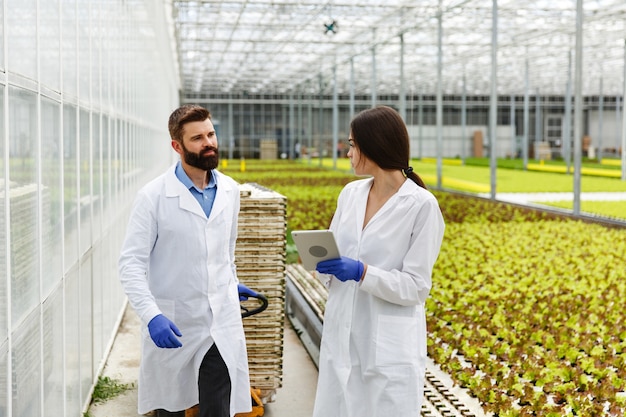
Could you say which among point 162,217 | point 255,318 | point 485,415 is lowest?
point 485,415

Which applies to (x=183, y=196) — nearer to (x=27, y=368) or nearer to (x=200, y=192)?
(x=200, y=192)

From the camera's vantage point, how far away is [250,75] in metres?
49.2

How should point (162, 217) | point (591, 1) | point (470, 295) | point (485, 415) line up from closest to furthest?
1. point (162, 217)
2. point (485, 415)
3. point (470, 295)
4. point (591, 1)

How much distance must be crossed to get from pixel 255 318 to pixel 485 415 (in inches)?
62.8

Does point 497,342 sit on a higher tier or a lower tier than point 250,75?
lower

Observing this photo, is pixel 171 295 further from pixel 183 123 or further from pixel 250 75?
pixel 250 75

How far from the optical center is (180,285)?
12.1ft

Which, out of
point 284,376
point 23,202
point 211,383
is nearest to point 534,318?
point 284,376

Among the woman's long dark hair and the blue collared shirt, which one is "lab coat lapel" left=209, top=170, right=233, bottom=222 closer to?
the blue collared shirt

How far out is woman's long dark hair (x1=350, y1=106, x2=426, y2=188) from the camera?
326cm

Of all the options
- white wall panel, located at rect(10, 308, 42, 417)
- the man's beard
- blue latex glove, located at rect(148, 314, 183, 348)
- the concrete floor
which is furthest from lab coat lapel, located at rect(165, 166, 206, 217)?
the concrete floor

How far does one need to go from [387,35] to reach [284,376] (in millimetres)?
27413

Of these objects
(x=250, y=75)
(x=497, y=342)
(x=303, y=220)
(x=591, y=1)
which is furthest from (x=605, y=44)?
(x=497, y=342)

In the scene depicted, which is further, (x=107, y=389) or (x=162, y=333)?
(x=107, y=389)
